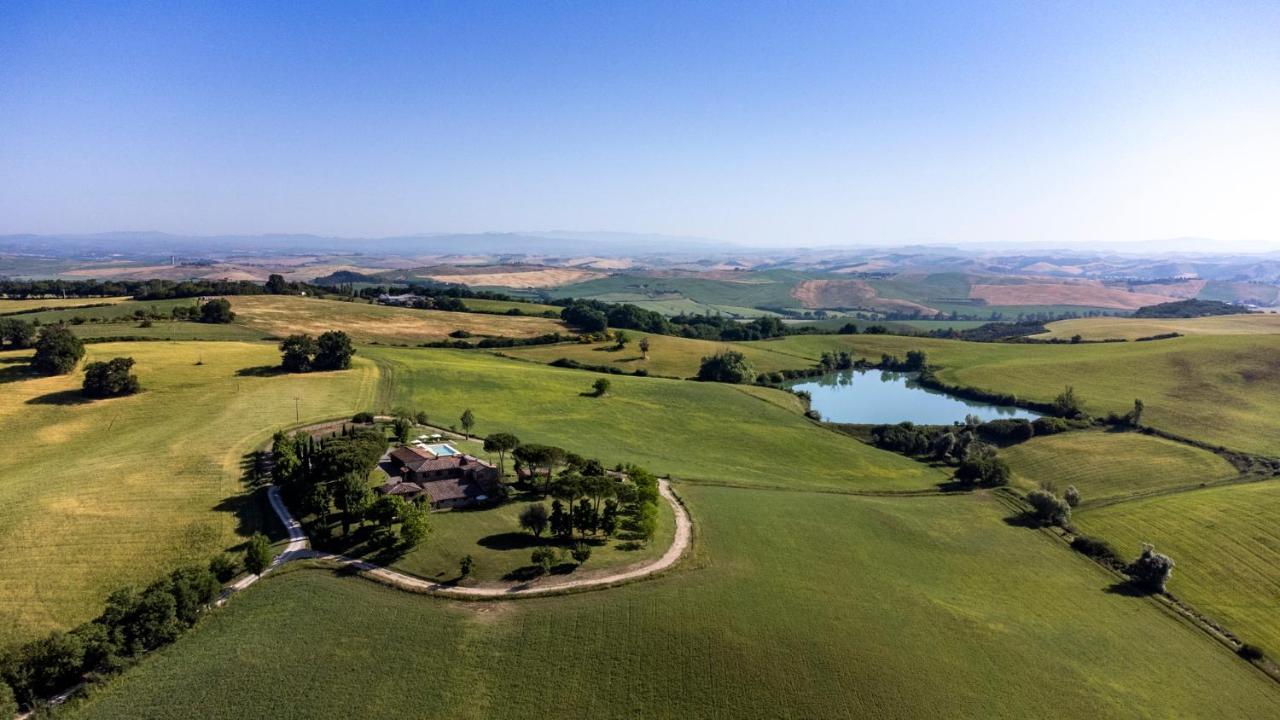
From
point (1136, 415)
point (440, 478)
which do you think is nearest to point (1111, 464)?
point (1136, 415)

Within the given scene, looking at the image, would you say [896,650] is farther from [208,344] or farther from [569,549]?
[208,344]

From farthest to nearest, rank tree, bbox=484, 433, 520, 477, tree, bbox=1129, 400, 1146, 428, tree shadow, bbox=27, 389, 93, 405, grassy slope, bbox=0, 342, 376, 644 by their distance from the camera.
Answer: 1. tree, bbox=1129, 400, 1146, 428
2. tree shadow, bbox=27, 389, 93, 405
3. tree, bbox=484, 433, 520, 477
4. grassy slope, bbox=0, 342, 376, 644

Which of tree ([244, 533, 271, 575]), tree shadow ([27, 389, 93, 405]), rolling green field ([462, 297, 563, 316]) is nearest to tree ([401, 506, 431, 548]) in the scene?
tree ([244, 533, 271, 575])

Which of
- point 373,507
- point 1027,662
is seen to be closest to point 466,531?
point 373,507

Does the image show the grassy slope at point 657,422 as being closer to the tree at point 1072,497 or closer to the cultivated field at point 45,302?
the tree at point 1072,497

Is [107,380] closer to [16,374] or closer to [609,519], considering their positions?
[16,374]

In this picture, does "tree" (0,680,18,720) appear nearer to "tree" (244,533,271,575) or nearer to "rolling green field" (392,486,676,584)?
"tree" (244,533,271,575)
